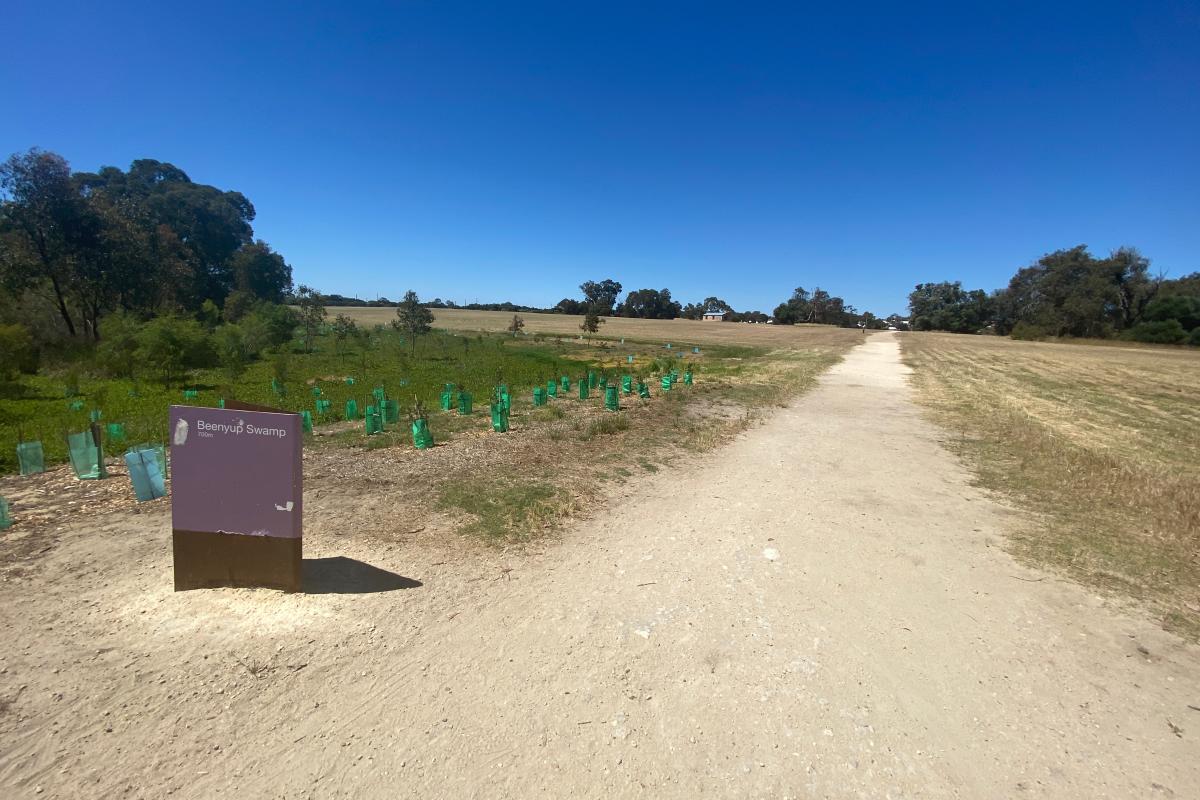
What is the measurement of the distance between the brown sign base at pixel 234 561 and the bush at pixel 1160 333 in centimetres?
8773

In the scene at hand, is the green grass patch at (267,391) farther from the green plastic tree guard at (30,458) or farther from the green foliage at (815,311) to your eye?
the green foliage at (815,311)

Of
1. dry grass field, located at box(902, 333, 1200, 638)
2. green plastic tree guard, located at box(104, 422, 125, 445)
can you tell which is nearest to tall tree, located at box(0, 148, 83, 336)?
green plastic tree guard, located at box(104, 422, 125, 445)

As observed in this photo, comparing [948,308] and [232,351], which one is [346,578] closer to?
[232,351]

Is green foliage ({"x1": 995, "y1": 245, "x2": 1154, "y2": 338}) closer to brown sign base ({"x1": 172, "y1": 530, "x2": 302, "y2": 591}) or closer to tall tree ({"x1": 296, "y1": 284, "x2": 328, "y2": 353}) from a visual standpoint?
tall tree ({"x1": 296, "y1": 284, "x2": 328, "y2": 353})

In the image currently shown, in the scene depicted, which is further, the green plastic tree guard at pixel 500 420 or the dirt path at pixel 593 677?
the green plastic tree guard at pixel 500 420

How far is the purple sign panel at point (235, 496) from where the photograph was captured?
3.85 metres

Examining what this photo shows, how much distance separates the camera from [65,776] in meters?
2.44

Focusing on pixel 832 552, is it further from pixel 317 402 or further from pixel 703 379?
pixel 703 379

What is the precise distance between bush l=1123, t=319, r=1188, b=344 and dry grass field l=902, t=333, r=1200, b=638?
60.7 meters

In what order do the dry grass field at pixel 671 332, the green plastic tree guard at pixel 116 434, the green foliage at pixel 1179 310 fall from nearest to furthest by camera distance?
the green plastic tree guard at pixel 116 434 → the dry grass field at pixel 671 332 → the green foliage at pixel 1179 310

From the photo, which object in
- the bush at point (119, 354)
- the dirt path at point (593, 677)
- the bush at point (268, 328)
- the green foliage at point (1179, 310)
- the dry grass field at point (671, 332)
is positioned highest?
the green foliage at point (1179, 310)

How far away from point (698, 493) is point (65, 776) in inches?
232

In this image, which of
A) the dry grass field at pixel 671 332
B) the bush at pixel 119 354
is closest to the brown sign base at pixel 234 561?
the bush at pixel 119 354

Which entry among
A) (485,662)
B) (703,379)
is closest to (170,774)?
(485,662)
